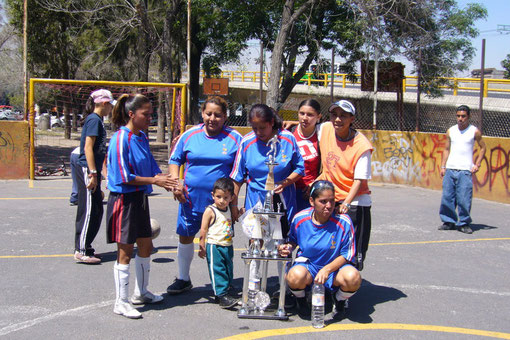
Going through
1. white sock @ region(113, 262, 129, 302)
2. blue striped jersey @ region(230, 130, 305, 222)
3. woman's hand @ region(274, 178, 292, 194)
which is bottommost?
white sock @ region(113, 262, 129, 302)

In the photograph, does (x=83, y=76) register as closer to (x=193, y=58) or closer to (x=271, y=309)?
(x=193, y=58)

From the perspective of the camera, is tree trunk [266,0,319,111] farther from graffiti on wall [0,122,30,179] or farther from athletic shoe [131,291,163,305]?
athletic shoe [131,291,163,305]

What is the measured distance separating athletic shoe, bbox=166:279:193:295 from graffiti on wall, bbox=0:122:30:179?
905cm

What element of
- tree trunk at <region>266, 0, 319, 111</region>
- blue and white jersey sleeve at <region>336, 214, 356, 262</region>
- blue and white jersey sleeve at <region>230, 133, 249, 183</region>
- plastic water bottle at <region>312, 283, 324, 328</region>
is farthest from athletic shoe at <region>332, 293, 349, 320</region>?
tree trunk at <region>266, 0, 319, 111</region>

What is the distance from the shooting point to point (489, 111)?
74.4 feet

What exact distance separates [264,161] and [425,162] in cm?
912

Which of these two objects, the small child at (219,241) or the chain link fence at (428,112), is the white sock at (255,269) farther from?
the chain link fence at (428,112)

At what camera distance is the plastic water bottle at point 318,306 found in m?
4.43

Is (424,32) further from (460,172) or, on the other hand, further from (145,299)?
(145,299)

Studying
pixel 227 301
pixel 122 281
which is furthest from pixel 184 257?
pixel 122 281

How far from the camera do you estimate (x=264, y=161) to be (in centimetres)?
473

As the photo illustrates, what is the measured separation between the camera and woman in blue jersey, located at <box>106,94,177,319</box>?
4.57m

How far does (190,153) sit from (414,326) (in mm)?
2399

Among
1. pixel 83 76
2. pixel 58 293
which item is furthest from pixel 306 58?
pixel 58 293
